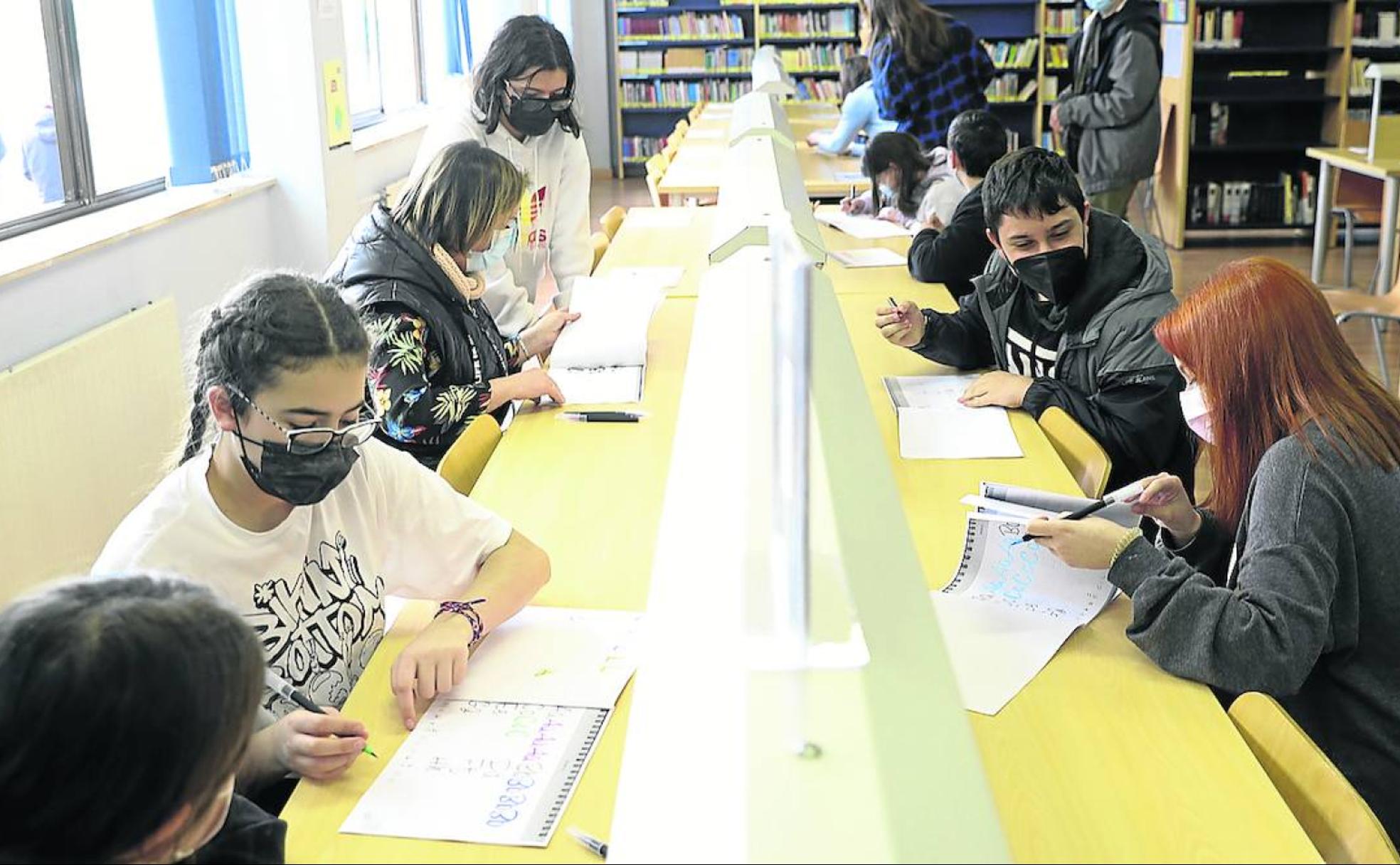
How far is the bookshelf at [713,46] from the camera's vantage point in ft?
36.9

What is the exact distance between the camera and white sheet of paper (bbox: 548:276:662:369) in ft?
9.89

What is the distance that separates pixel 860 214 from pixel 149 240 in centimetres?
247

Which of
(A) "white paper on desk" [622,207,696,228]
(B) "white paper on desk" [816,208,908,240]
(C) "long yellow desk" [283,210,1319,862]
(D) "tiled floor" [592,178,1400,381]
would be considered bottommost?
(D) "tiled floor" [592,178,1400,381]

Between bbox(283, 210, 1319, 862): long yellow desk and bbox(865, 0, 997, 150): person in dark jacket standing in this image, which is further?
bbox(865, 0, 997, 150): person in dark jacket standing

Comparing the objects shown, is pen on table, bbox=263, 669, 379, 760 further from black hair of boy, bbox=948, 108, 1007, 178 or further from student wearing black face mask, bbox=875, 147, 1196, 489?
black hair of boy, bbox=948, 108, 1007, 178

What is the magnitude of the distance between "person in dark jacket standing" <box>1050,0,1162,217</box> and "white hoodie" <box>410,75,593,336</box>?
3.18 meters

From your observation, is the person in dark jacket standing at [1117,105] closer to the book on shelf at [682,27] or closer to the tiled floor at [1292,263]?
the tiled floor at [1292,263]

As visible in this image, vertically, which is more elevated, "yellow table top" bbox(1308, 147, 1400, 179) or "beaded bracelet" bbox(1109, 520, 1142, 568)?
"yellow table top" bbox(1308, 147, 1400, 179)

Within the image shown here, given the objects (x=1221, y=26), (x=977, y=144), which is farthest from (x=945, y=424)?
(x=1221, y=26)

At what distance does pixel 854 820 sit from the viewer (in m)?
0.74

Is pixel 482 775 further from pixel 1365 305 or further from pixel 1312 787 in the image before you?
pixel 1365 305

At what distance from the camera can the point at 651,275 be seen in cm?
393

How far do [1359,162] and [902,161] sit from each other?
9.09ft

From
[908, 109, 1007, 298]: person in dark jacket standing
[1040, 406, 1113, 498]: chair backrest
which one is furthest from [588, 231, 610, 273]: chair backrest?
[1040, 406, 1113, 498]: chair backrest
